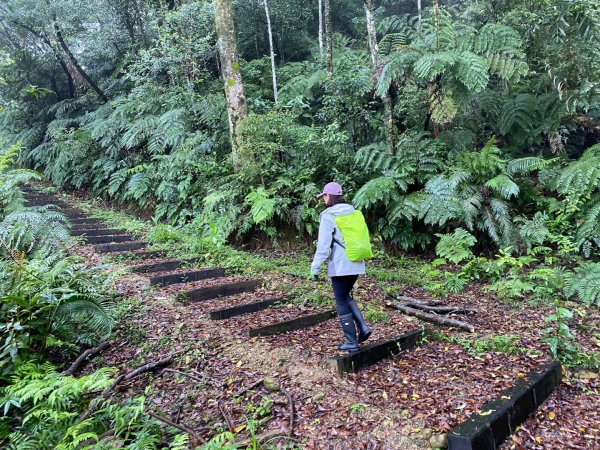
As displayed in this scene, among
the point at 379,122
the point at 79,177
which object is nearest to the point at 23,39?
the point at 79,177

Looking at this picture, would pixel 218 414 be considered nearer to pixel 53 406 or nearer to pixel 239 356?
pixel 239 356

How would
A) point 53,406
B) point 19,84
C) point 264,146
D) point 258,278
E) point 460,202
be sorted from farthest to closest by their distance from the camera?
point 19,84, point 264,146, point 460,202, point 258,278, point 53,406

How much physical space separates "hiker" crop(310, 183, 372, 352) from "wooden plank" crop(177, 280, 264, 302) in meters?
2.18

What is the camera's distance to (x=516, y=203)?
22.2ft

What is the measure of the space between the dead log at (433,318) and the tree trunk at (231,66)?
4565mm

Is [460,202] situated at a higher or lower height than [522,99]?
lower

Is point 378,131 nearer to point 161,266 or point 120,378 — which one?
point 161,266

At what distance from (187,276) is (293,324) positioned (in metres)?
2.20

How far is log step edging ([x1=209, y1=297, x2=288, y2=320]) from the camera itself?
467cm

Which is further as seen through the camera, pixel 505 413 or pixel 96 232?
pixel 96 232

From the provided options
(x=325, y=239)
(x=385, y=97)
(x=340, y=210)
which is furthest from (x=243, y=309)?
(x=385, y=97)

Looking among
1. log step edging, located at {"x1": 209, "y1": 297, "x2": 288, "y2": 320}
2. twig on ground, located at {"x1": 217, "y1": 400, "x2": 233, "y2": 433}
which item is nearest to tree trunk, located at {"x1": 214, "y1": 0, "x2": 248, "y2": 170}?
log step edging, located at {"x1": 209, "y1": 297, "x2": 288, "y2": 320}

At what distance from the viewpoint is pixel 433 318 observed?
4.71 m

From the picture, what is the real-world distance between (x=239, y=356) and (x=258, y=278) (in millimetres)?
2283
